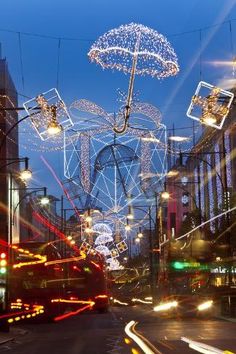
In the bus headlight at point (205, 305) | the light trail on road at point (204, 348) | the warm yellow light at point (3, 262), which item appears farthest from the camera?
the bus headlight at point (205, 305)

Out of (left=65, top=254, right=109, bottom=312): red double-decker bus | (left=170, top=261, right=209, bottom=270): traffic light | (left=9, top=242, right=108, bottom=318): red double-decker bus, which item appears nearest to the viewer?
(left=9, top=242, right=108, bottom=318): red double-decker bus

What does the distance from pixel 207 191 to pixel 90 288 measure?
44.7 meters

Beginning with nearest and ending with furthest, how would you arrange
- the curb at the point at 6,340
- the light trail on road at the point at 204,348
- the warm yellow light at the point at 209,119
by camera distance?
the light trail on road at the point at 204,348, the warm yellow light at the point at 209,119, the curb at the point at 6,340

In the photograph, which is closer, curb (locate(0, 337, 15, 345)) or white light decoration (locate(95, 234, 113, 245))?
curb (locate(0, 337, 15, 345))

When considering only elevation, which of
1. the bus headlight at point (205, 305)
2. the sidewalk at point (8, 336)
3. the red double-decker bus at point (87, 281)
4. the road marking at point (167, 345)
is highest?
the red double-decker bus at point (87, 281)

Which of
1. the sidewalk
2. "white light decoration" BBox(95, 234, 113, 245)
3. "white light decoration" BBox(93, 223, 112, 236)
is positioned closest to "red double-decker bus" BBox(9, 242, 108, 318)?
the sidewalk

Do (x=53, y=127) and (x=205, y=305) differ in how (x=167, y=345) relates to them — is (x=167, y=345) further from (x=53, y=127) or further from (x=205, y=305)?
(x=205, y=305)

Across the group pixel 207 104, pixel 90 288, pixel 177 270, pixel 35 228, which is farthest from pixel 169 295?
pixel 35 228

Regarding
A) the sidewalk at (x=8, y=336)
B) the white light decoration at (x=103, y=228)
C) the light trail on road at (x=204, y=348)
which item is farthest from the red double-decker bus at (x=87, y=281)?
the light trail on road at (x=204, y=348)

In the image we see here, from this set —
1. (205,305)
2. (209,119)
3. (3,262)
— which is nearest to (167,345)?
(209,119)

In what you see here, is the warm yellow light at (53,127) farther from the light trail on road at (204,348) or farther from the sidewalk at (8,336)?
the sidewalk at (8,336)

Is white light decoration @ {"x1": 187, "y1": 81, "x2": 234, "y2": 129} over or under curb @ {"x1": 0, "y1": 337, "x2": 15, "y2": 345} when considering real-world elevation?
over

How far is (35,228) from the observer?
11675 cm

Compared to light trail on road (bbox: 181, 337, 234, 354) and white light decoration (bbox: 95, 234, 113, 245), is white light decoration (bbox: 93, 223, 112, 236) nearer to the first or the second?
white light decoration (bbox: 95, 234, 113, 245)
